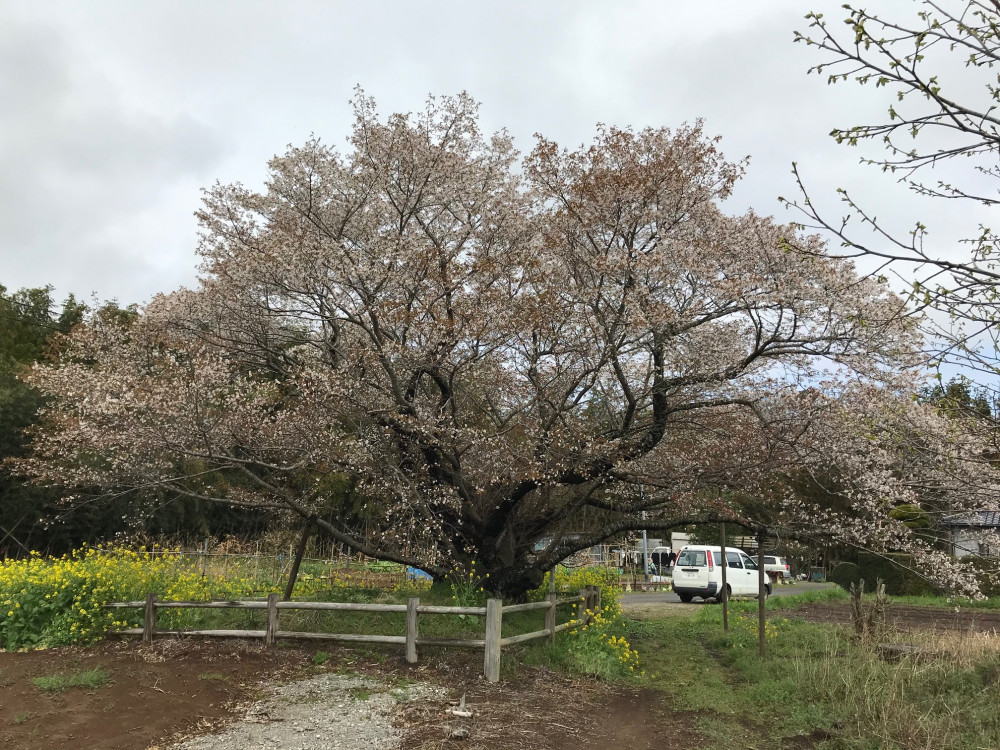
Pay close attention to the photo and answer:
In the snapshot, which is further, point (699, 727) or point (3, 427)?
point (3, 427)

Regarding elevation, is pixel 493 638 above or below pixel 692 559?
below

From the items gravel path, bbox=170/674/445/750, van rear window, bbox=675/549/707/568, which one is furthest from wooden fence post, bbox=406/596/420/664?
van rear window, bbox=675/549/707/568

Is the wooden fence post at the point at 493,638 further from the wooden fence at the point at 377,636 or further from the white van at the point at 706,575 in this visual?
the white van at the point at 706,575

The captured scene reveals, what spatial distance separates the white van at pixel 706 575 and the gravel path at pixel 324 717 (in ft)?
49.6

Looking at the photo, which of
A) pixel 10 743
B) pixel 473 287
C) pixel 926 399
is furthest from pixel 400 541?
pixel 926 399

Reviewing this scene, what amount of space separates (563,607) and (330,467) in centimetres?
424

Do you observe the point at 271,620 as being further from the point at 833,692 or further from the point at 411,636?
the point at 833,692

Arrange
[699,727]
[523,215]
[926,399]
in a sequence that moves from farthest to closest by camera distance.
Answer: [523,215]
[699,727]
[926,399]

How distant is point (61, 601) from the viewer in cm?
829

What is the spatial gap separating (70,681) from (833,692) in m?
7.43

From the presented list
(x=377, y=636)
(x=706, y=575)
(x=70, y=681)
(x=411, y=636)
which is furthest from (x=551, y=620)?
(x=706, y=575)

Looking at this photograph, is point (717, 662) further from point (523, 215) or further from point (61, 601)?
point (61, 601)

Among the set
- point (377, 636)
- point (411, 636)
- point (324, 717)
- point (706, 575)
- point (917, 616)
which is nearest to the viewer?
point (324, 717)

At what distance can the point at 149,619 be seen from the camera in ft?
27.3
